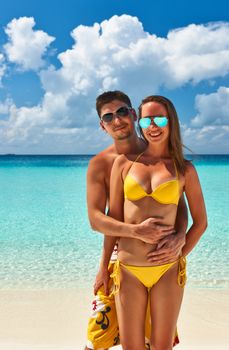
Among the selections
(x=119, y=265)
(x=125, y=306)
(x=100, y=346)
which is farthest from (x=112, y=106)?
(x=100, y=346)

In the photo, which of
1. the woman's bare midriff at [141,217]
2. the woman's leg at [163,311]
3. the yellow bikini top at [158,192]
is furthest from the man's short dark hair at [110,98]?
the woman's leg at [163,311]

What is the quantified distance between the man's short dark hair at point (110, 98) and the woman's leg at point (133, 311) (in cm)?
121

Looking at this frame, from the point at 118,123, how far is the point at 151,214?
729 mm

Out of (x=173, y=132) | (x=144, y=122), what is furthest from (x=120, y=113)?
(x=173, y=132)

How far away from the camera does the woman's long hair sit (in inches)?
104

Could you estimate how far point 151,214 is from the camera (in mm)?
2559

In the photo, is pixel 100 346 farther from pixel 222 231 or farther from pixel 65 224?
pixel 65 224

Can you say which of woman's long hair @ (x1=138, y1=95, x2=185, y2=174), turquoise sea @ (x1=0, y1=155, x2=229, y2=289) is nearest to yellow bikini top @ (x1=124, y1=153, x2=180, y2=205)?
woman's long hair @ (x1=138, y1=95, x2=185, y2=174)

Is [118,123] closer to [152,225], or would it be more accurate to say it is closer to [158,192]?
[158,192]

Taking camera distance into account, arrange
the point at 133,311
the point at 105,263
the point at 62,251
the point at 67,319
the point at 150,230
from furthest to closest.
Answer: the point at 62,251
the point at 67,319
the point at 105,263
the point at 133,311
the point at 150,230

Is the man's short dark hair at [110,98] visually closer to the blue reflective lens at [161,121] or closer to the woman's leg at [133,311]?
the blue reflective lens at [161,121]

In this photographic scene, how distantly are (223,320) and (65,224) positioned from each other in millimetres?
7216

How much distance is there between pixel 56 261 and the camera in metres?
7.79

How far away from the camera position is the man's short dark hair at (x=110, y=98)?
9.68 feet
